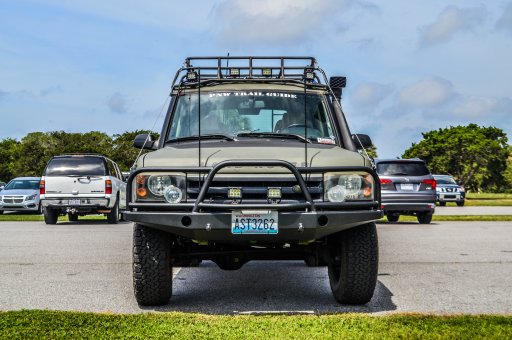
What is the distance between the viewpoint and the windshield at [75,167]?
20875 mm

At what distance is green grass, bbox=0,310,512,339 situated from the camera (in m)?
5.32

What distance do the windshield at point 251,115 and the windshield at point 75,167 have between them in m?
13.5

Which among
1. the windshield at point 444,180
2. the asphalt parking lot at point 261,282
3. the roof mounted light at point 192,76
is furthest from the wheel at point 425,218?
the windshield at point 444,180

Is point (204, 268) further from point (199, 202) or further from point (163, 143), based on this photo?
point (199, 202)

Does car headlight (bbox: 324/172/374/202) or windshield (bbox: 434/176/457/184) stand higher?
windshield (bbox: 434/176/457/184)

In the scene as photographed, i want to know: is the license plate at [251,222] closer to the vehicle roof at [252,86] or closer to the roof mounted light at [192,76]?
the vehicle roof at [252,86]

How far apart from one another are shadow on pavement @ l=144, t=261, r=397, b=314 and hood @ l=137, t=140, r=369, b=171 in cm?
130

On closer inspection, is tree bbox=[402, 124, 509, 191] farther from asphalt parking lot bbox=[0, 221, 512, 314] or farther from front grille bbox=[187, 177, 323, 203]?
front grille bbox=[187, 177, 323, 203]

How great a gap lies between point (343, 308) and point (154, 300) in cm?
168

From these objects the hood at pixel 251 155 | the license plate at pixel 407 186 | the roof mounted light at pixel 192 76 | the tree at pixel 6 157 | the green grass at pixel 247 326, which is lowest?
the green grass at pixel 247 326

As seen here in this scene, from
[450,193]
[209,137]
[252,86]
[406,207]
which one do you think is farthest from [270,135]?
[450,193]

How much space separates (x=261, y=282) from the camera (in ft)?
28.1

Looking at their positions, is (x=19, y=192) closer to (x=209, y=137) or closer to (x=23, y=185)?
(x=23, y=185)

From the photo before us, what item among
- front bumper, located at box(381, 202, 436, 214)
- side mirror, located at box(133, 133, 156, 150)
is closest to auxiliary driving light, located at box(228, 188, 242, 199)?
side mirror, located at box(133, 133, 156, 150)
